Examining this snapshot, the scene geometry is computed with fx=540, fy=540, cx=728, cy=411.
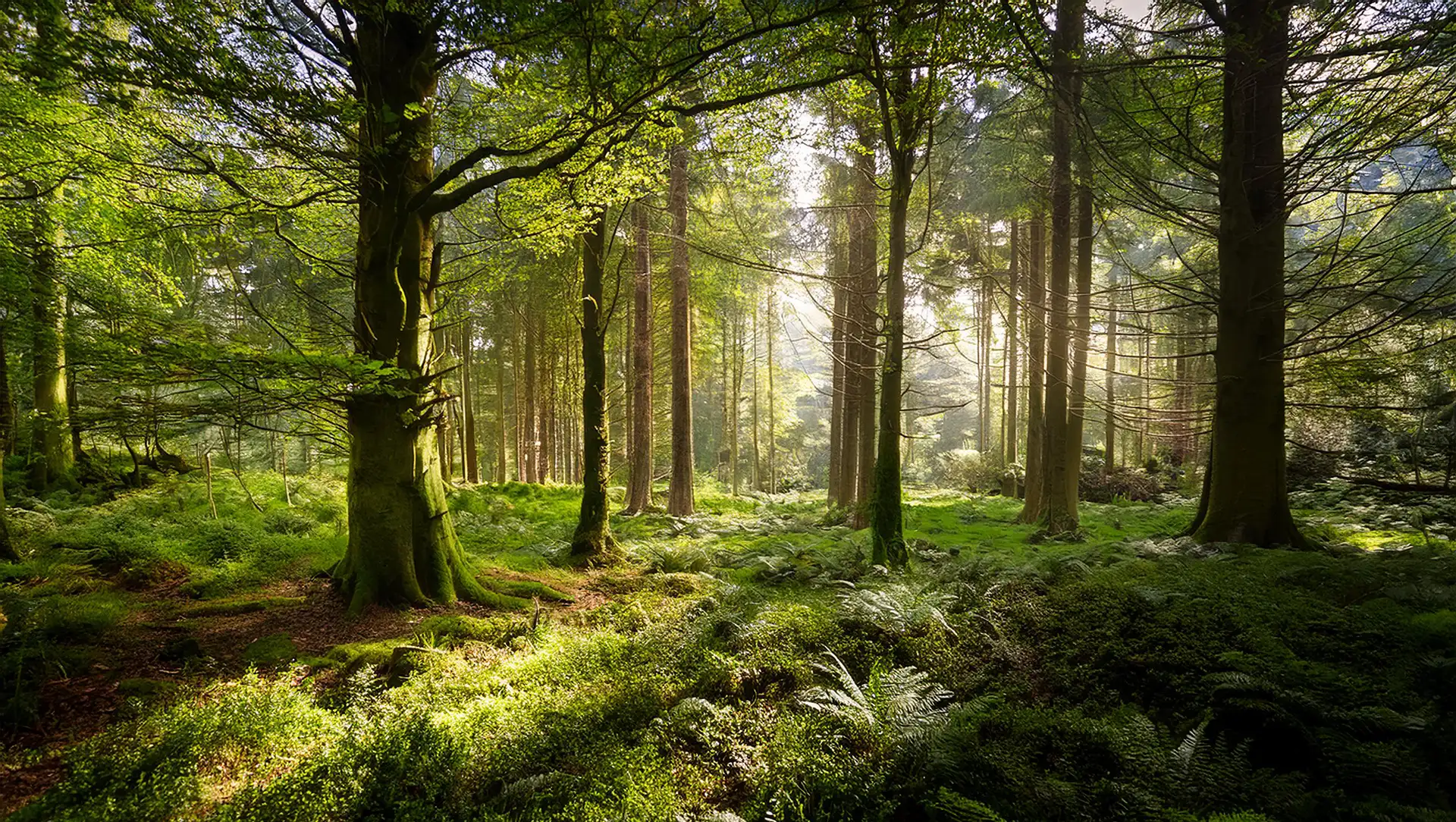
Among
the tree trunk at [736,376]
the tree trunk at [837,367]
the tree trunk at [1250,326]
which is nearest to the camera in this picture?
the tree trunk at [1250,326]

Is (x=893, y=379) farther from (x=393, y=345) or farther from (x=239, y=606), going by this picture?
(x=239, y=606)

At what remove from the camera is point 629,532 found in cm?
1091

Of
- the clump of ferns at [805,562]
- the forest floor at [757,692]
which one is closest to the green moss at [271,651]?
the forest floor at [757,692]

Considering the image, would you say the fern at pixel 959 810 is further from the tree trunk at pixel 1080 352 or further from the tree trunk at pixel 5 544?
the tree trunk at pixel 1080 352

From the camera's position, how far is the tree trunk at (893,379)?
6188 millimetres

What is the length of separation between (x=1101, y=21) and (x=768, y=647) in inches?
270

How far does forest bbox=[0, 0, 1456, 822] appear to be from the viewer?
2895 mm

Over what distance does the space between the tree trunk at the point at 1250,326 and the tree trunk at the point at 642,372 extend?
9.73 m

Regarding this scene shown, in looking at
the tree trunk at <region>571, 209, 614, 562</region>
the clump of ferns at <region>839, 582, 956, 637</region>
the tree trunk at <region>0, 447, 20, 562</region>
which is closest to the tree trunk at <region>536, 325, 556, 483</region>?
the tree trunk at <region>571, 209, 614, 562</region>

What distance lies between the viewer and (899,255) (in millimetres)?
6312

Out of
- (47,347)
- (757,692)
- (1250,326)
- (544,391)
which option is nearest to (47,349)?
(47,347)

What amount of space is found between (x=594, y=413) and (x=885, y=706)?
19.6 feet

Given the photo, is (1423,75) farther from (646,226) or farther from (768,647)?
(646,226)

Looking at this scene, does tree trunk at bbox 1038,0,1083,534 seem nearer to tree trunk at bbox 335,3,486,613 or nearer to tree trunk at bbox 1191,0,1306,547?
tree trunk at bbox 1191,0,1306,547
